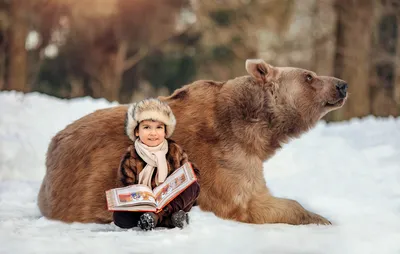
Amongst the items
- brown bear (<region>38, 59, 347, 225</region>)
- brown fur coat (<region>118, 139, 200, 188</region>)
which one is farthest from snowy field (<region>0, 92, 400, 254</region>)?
brown fur coat (<region>118, 139, 200, 188</region>)

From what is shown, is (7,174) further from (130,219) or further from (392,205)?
(392,205)

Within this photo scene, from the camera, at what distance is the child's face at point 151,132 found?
15.1 feet

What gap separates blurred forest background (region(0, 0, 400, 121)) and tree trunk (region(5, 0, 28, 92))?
1.56 meters

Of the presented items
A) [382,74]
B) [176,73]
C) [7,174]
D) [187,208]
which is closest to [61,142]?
[187,208]

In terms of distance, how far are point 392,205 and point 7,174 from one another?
4452 mm

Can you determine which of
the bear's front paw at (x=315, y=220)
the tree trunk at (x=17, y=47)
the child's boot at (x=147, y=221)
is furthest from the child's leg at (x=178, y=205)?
the tree trunk at (x=17, y=47)

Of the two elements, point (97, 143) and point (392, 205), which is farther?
point (392, 205)

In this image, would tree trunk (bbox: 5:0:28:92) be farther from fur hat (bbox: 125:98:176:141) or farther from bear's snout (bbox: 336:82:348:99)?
bear's snout (bbox: 336:82:348:99)

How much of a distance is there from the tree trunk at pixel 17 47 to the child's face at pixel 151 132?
9074 millimetres

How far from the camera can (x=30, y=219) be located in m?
5.02

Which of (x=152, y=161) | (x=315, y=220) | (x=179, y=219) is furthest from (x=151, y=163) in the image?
(x=315, y=220)

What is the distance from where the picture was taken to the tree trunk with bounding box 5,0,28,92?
42.6ft

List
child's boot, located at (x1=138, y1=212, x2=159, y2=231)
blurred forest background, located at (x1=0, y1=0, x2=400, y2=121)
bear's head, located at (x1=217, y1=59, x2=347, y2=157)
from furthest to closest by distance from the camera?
blurred forest background, located at (x1=0, y1=0, x2=400, y2=121), bear's head, located at (x1=217, y1=59, x2=347, y2=157), child's boot, located at (x1=138, y1=212, x2=159, y2=231)

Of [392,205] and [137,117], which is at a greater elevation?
[137,117]
